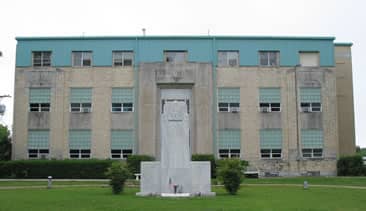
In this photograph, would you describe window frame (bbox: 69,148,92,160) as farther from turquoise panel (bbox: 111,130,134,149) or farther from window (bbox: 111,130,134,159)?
turquoise panel (bbox: 111,130,134,149)

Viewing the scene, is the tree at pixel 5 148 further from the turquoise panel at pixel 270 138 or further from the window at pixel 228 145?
the turquoise panel at pixel 270 138

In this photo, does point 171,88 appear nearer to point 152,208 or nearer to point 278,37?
point 278,37

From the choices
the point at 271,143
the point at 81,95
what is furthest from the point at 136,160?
the point at 271,143

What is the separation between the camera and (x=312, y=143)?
1757 inches

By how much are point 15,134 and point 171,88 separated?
48.2 feet

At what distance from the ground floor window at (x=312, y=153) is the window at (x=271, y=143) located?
7.34 feet

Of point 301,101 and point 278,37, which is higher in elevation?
point 278,37

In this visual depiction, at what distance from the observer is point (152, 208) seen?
17234mm

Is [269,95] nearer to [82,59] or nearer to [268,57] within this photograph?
[268,57]

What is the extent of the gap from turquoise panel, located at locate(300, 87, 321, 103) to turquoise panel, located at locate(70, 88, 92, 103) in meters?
19.4

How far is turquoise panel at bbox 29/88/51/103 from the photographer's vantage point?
45.2 meters

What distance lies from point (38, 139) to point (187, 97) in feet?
45.8

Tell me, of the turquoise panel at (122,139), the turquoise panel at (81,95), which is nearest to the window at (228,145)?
the turquoise panel at (122,139)

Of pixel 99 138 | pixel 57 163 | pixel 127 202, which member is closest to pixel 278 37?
pixel 99 138
